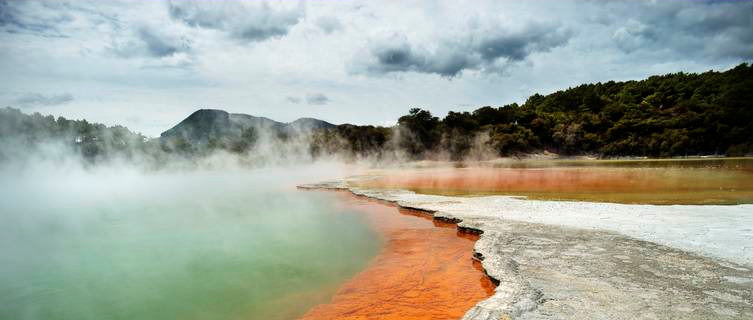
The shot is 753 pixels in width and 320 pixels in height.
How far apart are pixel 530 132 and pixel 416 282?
50.4m

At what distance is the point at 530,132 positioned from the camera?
171ft

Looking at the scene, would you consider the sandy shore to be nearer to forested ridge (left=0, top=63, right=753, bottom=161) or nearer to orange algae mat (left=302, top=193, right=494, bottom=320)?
orange algae mat (left=302, top=193, right=494, bottom=320)

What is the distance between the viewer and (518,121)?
5741 cm

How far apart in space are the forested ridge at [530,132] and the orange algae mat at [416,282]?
42.4m

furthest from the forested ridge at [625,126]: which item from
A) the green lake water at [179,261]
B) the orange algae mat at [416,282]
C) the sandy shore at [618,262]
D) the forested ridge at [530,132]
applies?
Answer: the orange algae mat at [416,282]

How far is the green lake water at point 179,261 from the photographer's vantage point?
5.83 meters

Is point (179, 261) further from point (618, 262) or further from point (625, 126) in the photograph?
point (625, 126)

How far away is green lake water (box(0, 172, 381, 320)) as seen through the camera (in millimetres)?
5832

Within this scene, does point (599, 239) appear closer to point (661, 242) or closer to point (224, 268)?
point (661, 242)

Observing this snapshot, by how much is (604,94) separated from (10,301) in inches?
3217

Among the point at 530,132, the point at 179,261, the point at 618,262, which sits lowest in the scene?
the point at 179,261

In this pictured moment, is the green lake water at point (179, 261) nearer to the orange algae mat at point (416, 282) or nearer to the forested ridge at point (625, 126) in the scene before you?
the orange algae mat at point (416, 282)

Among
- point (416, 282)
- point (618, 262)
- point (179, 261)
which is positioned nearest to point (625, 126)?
point (618, 262)

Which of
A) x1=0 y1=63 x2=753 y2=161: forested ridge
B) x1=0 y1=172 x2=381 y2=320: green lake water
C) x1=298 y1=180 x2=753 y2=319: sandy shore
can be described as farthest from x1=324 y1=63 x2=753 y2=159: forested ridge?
x1=298 y1=180 x2=753 y2=319: sandy shore
